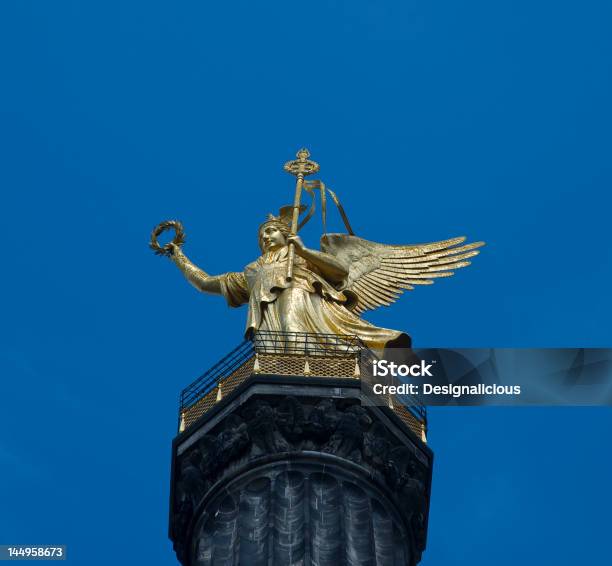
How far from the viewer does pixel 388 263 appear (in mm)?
44875

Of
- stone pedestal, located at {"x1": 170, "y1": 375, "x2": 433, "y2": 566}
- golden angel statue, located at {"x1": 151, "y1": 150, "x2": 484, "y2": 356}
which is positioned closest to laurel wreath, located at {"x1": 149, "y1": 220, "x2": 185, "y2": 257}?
golden angel statue, located at {"x1": 151, "y1": 150, "x2": 484, "y2": 356}

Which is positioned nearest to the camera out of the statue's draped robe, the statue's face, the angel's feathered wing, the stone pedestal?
the stone pedestal

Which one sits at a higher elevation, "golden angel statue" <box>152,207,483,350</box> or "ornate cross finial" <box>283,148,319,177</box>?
"ornate cross finial" <box>283,148,319,177</box>

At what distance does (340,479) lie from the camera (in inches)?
1468

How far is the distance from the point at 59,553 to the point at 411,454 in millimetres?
7809

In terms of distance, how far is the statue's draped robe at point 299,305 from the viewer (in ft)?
134

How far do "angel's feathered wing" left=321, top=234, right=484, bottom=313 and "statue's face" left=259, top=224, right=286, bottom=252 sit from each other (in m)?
1.57

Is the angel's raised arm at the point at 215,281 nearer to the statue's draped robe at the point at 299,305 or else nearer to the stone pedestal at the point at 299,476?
the statue's draped robe at the point at 299,305

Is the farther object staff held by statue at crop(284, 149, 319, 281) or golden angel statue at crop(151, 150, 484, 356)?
staff held by statue at crop(284, 149, 319, 281)

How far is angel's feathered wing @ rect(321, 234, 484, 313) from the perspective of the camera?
4412 cm

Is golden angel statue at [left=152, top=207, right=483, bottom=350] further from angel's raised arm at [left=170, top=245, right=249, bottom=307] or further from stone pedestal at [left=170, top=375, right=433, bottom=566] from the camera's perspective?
stone pedestal at [left=170, top=375, right=433, bottom=566]

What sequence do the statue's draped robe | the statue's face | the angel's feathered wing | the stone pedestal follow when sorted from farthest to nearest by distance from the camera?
the angel's feathered wing, the statue's face, the statue's draped robe, the stone pedestal

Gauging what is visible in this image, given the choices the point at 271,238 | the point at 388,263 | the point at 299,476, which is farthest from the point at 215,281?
the point at 299,476

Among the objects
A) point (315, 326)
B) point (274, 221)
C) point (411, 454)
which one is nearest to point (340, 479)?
point (411, 454)
